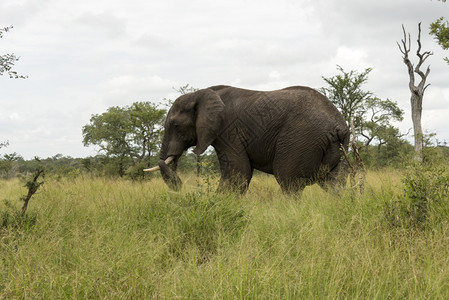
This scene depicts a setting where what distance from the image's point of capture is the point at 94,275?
11.1 ft

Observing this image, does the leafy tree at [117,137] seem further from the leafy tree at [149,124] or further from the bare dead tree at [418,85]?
the bare dead tree at [418,85]

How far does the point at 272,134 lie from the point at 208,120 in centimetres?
117

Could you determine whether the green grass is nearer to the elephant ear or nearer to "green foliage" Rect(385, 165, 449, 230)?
"green foliage" Rect(385, 165, 449, 230)

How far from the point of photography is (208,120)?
7.84 m

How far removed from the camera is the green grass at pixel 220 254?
3.15 m

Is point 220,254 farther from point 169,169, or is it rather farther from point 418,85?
point 418,85

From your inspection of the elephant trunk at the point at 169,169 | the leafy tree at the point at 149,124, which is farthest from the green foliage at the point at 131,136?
the elephant trunk at the point at 169,169

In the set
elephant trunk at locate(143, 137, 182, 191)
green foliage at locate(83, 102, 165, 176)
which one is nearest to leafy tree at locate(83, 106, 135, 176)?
green foliage at locate(83, 102, 165, 176)

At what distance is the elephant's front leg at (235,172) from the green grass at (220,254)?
1.49 m

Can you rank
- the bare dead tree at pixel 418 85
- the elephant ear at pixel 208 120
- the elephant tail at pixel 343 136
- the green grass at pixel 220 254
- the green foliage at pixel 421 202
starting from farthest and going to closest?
the bare dead tree at pixel 418 85, the elephant ear at pixel 208 120, the elephant tail at pixel 343 136, the green foliage at pixel 421 202, the green grass at pixel 220 254

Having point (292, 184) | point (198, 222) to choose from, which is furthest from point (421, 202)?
point (292, 184)

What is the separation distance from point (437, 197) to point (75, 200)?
508cm

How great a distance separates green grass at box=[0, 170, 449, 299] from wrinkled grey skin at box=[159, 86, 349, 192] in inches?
61.5

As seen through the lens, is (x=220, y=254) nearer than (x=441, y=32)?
Yes
